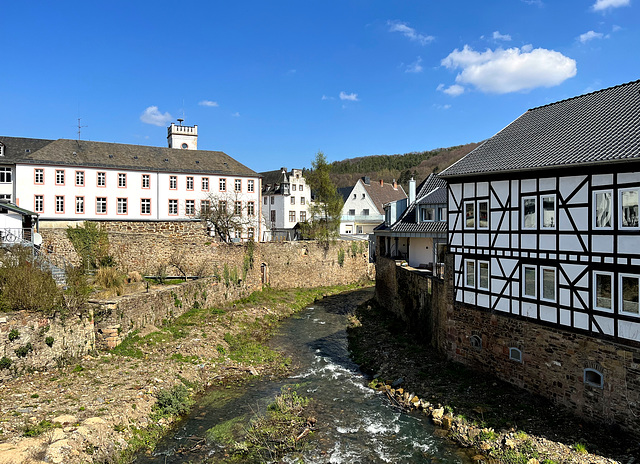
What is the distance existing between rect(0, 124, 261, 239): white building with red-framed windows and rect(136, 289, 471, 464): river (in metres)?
21.9

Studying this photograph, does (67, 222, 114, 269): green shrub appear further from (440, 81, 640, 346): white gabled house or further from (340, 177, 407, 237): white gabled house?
(340, 177, 407, 237): white gabled house

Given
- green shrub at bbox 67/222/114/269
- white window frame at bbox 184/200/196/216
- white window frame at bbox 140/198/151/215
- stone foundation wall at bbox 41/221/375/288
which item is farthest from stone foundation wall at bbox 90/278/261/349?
white window frame at bbox 140/198/151/215

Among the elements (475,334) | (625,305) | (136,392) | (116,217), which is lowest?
(136,392)

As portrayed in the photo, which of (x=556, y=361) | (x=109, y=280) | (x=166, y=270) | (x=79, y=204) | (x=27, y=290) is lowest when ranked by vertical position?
(x=556, y=361)

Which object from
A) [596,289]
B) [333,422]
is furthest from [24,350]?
[596,289]

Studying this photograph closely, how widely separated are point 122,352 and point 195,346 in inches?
136

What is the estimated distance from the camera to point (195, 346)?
2044 cm

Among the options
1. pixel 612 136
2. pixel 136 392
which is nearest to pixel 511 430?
pixel 612 136

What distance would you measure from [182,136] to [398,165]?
77.1 metres

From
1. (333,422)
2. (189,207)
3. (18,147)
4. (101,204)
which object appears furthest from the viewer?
(189,207)

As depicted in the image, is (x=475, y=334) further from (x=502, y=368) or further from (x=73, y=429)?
(x=73, y=429)

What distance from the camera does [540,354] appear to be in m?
14.7

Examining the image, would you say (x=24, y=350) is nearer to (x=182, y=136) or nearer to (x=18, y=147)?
→ (x=18, y=147)

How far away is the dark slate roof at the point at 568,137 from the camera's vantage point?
13250mm
